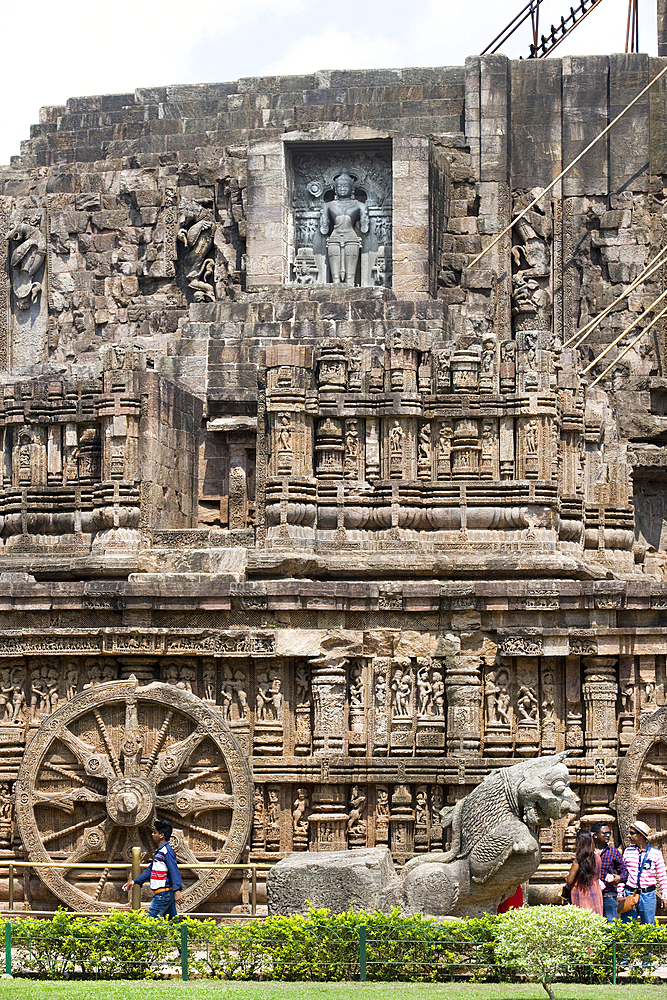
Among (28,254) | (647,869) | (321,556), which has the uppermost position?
→ (28,254)

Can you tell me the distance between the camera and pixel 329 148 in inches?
1182

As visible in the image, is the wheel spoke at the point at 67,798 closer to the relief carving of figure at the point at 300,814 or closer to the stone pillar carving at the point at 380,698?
the relief carving of figure at the point at 300,814

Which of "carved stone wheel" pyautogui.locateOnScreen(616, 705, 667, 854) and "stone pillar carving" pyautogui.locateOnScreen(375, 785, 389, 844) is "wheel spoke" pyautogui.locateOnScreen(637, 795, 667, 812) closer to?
"carved stone wheel" pyautogui.locateOnScreen(616, 705, 667, 854)

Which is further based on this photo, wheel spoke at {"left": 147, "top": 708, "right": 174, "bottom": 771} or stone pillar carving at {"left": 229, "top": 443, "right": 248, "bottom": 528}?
stone pillar carving at {"left": 229, "top": 443, "right": 248, "bottom": 528}

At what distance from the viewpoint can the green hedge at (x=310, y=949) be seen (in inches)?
669

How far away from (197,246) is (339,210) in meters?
2.64

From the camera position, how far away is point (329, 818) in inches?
877

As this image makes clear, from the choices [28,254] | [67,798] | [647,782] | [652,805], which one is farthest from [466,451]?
[28,254]

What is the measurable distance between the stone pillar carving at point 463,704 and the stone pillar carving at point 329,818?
1568 millimetres

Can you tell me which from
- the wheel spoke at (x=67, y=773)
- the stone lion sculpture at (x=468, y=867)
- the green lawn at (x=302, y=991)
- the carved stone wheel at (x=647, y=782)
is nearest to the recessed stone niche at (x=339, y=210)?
the carved stone wheel at (x=647, y=782)

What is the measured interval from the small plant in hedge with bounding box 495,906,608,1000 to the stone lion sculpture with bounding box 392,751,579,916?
87.5 inches

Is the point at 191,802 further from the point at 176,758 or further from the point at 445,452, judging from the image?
the point at 445,452

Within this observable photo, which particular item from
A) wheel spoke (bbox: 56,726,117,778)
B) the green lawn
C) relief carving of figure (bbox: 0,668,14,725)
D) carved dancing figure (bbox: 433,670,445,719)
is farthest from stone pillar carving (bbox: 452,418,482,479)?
the green lawn

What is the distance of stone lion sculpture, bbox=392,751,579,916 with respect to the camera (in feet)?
59.9
